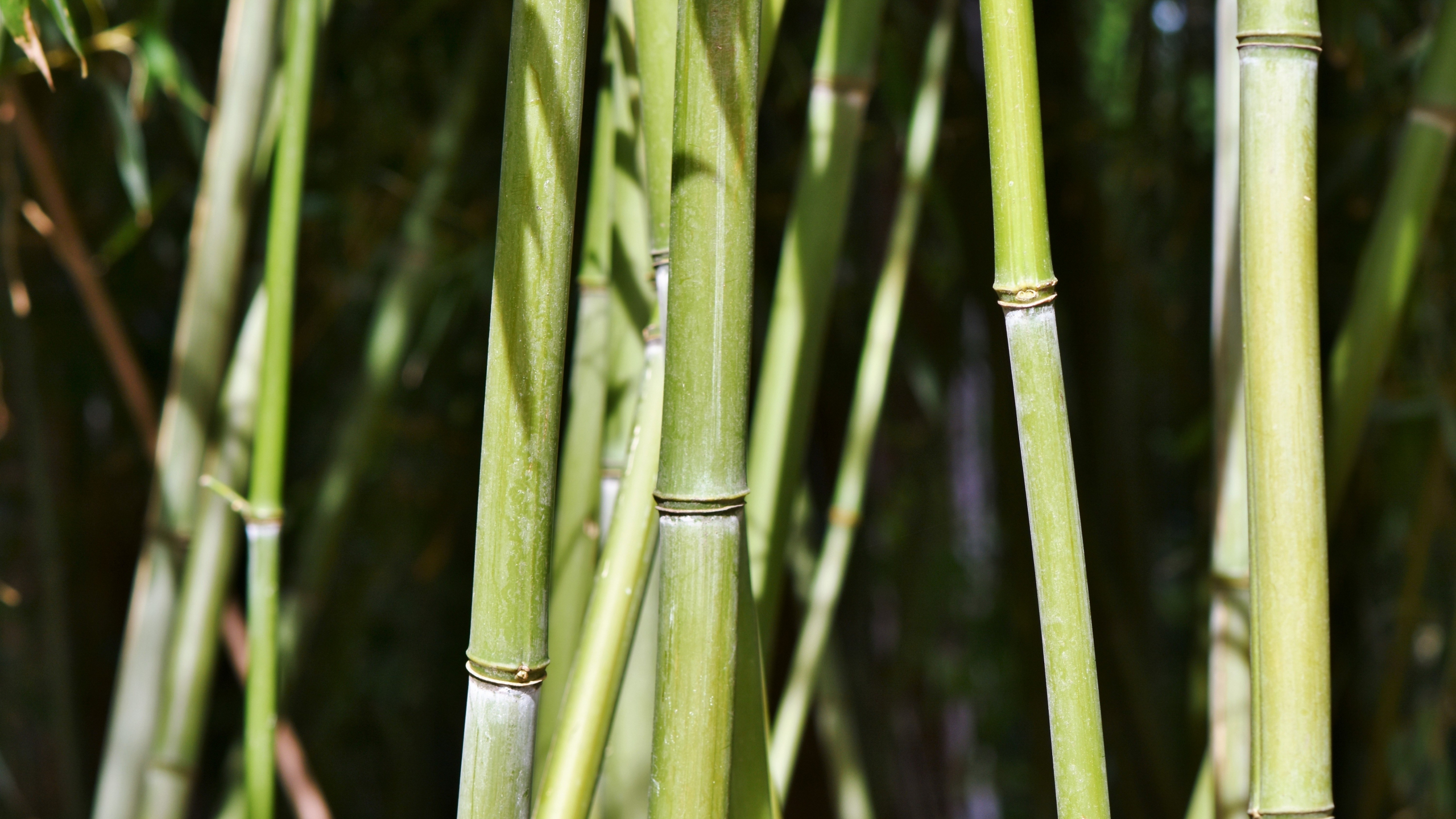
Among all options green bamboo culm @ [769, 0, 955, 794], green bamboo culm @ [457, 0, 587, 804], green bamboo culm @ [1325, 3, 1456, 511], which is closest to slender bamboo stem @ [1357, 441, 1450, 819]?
green bamboo culm @ [1325, 3, 1456, 511]

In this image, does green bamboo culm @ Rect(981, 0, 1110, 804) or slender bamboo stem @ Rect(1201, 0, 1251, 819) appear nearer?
green bamboo culm @ Rect(981, 0, 1110, 804)

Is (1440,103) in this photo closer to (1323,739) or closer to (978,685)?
(1323,739)

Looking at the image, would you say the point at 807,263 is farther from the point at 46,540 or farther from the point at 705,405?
the point at 46,540

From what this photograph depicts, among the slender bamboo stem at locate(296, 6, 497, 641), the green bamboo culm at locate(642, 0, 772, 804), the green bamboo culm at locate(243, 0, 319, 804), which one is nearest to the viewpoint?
the green bamboo culm at locate(642, 0, 772, 804)

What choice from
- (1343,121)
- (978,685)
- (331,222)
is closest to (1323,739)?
(1343,121)

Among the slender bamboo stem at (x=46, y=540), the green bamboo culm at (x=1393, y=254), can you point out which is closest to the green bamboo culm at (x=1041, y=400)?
the green bamboo culm at (x=1393, y=254)

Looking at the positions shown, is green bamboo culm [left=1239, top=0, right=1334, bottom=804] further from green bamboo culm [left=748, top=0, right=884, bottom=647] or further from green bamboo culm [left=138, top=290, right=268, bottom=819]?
green bamboo culm [left=138, top=290, right=268, bottom=819]

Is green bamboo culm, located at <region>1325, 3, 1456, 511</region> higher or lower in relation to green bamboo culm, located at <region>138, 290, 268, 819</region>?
higher
